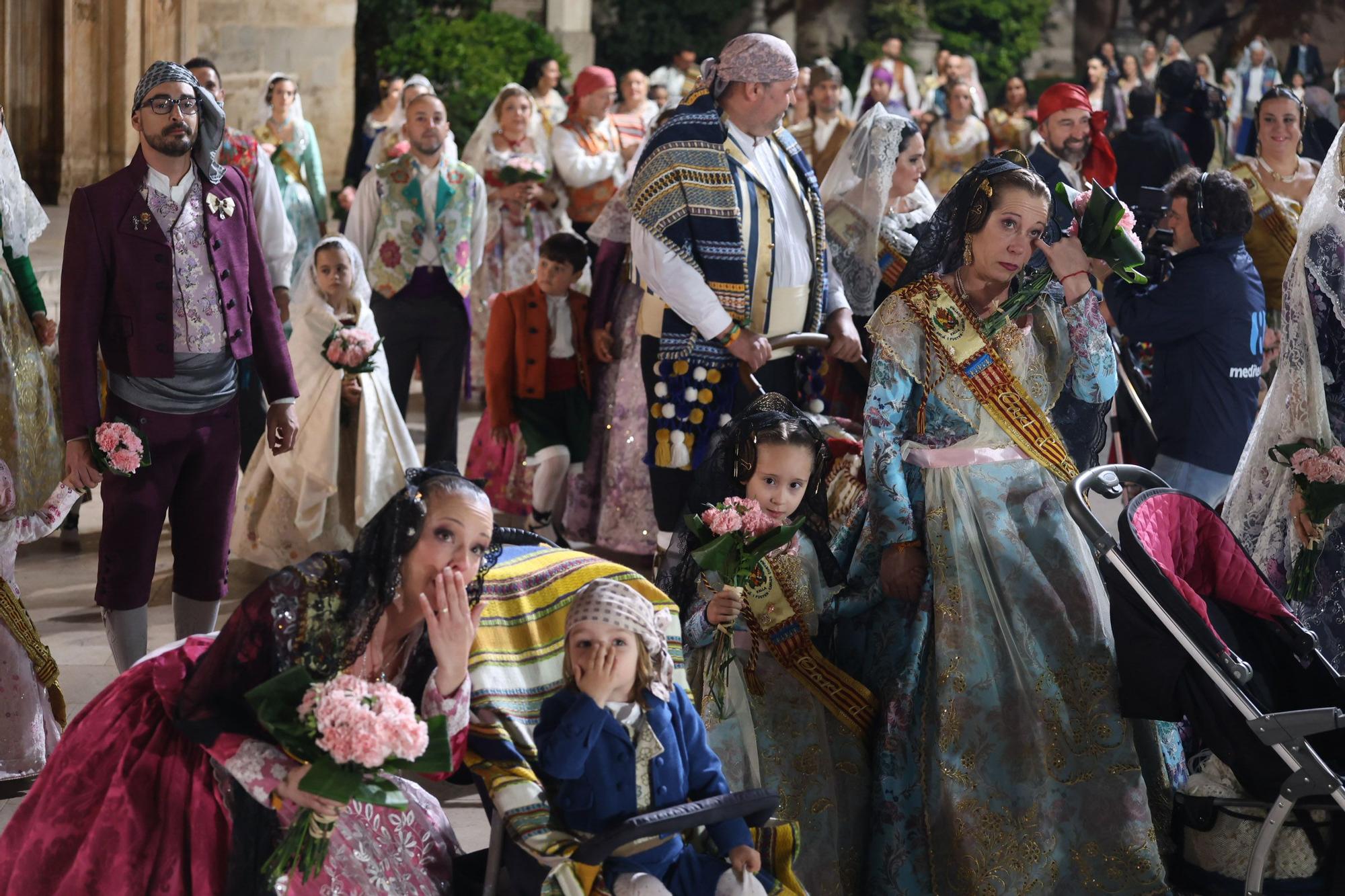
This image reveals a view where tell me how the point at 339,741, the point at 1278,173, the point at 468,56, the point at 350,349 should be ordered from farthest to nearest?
the point at 468,56 < the point at 1278,173 < the point at 350,349 < the point at 339,741

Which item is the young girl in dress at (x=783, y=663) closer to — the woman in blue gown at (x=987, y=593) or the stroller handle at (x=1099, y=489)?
the woman in blue gown at (x=987, y=593)

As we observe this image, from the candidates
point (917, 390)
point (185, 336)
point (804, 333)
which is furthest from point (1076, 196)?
point (185, 336)

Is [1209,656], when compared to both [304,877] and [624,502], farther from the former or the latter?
[624,502]

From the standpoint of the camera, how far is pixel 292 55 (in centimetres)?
1329

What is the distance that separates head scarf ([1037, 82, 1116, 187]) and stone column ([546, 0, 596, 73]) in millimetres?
10956

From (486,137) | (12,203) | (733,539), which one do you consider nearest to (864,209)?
(733,539)

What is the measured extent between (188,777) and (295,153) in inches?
258

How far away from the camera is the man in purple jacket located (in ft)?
15.2

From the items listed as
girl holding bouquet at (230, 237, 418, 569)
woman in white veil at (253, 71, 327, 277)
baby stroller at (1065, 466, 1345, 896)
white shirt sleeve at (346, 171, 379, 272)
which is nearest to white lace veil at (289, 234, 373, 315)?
girl holding bouquet at (230, 237, 418, 569)

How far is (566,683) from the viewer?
132 inches

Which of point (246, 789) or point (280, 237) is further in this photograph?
point (280, 237)

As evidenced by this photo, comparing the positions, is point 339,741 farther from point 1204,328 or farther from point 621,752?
point 1204,328

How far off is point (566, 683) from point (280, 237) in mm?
3786

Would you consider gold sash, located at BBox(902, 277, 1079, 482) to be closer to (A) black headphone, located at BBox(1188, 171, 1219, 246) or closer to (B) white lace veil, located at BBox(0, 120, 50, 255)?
(A) black headphone, located at BBox(1188, 171, 1219, 246)
